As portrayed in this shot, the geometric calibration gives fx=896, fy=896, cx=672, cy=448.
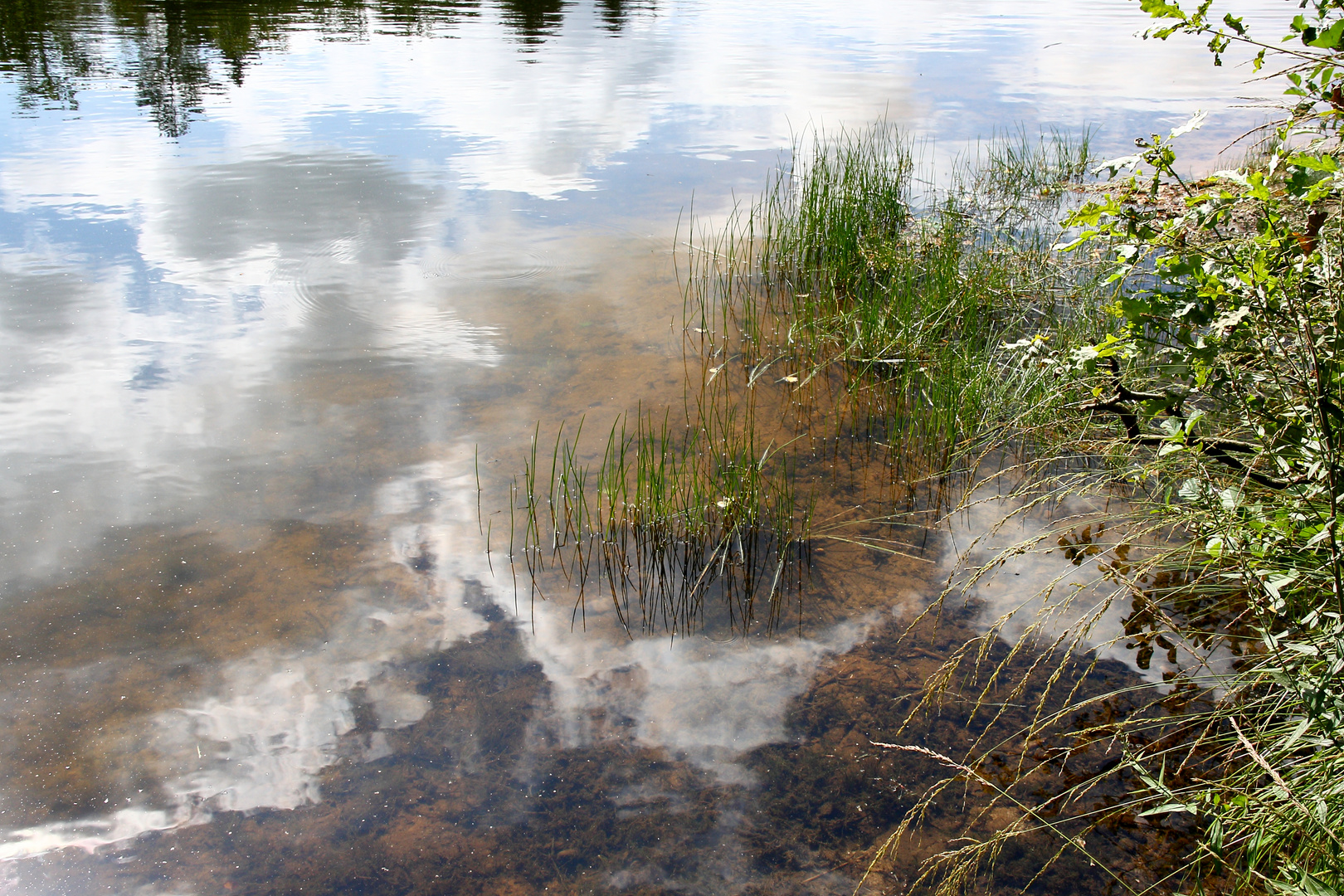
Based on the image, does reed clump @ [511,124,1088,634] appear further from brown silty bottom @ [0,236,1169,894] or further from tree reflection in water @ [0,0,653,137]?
tree reflection in water @ [0,0,653,137]

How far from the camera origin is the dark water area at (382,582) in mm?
2381

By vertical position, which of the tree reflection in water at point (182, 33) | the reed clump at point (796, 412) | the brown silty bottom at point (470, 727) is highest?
the tree reflection in water at point (182, 33)

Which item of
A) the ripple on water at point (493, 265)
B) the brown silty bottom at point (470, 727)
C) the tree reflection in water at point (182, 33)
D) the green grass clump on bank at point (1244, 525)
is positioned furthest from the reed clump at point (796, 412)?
the tree reflection in water at point (182, 33)

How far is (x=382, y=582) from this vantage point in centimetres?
336

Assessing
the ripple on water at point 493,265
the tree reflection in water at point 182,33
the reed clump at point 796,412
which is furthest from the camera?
the tree reflection in water at point 182,33

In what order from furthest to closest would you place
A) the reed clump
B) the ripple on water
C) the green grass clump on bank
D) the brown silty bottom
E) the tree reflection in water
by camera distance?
the tree reflection in water, the ripple on water, the reed clump, the brown silty bottom, the green grass clump on bank

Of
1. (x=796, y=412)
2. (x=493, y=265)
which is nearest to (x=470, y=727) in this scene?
(x=796, y=412)

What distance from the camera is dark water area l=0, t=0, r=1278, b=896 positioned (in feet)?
7.81

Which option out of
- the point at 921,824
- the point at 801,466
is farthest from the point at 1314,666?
the point at 801,466

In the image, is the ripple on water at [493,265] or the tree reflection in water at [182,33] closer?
the ripple on water at [493,265]

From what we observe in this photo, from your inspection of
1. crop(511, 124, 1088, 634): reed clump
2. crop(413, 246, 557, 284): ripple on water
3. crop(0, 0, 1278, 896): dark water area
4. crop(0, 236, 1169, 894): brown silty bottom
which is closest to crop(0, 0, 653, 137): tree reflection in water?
crop(0, 0, 1278, 896): dark water area

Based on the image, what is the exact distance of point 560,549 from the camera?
11.4 feet

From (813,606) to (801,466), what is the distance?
985 millimetres

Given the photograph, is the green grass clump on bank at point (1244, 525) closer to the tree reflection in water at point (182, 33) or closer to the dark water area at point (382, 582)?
the dark water area at point (382, 582)
